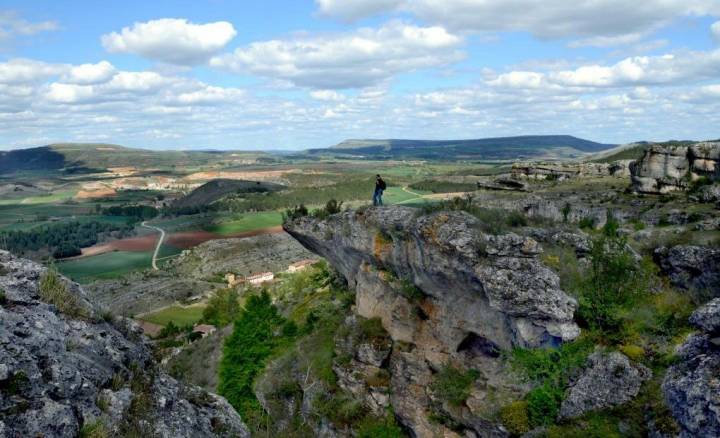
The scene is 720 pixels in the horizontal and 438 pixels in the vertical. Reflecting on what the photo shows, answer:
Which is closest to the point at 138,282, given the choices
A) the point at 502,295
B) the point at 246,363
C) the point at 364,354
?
the point at 246,363

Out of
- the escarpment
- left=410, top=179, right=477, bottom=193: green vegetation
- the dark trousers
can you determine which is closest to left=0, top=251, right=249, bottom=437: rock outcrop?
the escarpment

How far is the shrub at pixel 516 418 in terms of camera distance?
19.4 metres

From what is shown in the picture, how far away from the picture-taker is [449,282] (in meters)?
24.1

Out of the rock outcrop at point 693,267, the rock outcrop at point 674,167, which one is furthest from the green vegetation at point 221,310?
the rock outcrop at point 693,267

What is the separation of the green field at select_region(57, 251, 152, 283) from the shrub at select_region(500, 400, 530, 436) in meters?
106

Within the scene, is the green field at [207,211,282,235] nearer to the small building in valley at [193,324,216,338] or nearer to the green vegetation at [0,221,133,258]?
the green vegetation at [0,221,133,258]

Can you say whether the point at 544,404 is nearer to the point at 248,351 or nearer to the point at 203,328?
the point at 248,351

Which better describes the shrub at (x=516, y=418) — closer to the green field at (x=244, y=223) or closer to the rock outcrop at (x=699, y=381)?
the rock outcrop at (x=699, y=381)

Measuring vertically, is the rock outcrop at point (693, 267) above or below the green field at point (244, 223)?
above

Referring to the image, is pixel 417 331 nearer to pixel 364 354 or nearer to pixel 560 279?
pixel 364 354

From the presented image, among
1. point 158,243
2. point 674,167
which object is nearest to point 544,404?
point 674,167

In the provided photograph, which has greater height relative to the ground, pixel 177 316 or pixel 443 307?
pixel 443 307

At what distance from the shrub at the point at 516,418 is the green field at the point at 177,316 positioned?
60632 millimetres

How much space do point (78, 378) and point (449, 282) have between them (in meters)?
18.2
